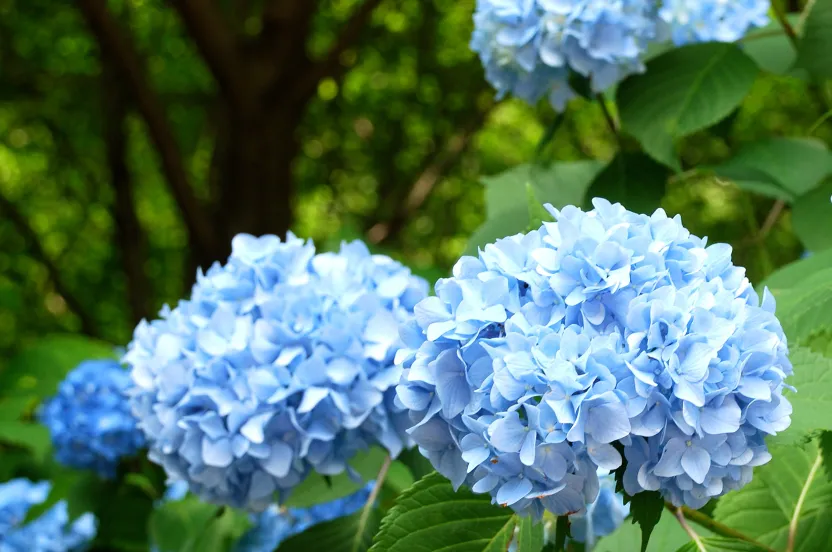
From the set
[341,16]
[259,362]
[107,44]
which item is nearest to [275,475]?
[259,362]

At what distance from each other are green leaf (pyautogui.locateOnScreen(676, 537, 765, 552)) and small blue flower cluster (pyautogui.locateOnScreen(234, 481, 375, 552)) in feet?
2.15

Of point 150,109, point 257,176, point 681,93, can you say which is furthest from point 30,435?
point 257,176

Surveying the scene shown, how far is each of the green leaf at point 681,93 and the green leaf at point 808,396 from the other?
1.77 feet

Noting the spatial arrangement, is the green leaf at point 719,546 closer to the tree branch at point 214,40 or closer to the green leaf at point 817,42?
the green leaf at point 817,42

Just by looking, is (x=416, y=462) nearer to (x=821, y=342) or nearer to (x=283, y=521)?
(x=283, y=521)

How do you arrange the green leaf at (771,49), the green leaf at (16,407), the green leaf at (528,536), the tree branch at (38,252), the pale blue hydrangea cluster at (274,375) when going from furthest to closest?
the tree branch at (38,252) → the green leaf at (16,407) → the green leaf at (771,49) → the pale blue hydrangea cluster at (274,375) → the green leaf at (528,536)

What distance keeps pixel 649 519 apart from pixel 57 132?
5.67 metres

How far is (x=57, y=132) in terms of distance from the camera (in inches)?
223

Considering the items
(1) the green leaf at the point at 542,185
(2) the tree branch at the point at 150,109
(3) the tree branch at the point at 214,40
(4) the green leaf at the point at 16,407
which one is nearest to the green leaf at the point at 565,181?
(1) the green leaf at the point at 542,185

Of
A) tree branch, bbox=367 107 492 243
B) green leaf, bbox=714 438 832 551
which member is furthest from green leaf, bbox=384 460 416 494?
tree branch, bbox=367 107 492 243

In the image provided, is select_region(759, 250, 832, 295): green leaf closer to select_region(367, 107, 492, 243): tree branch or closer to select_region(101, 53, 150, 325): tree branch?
select_region(101, 53, 150, 325): tree branch

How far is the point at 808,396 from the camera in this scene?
0.72m

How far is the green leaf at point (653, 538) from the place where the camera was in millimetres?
843

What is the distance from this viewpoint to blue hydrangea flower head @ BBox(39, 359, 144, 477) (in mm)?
1704
